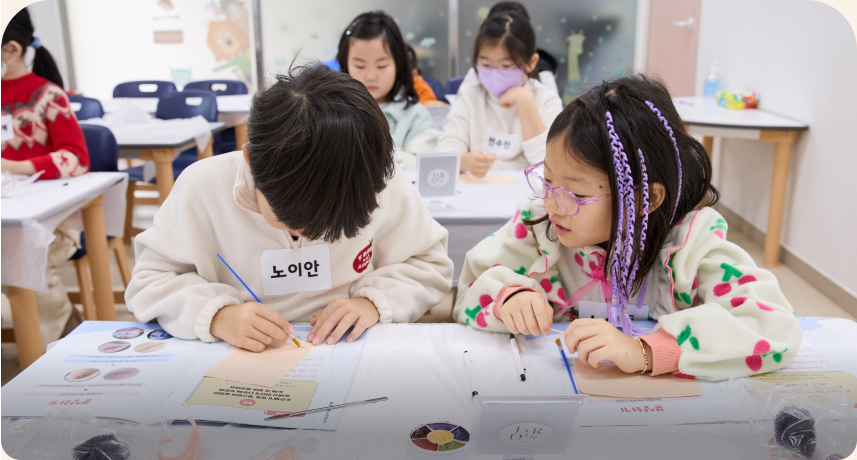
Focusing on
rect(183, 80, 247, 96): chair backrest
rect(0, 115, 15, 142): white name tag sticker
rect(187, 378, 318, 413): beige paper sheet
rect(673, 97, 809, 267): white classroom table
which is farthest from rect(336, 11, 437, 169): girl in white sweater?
rect(183, 80, 247, 96): chair backrest

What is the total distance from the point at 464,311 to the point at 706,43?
3.83 m

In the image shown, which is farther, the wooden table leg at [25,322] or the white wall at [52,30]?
the white wall at [52,30]

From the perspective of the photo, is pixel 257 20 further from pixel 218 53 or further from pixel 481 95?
pixel 481 95

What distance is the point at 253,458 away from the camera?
68 cm

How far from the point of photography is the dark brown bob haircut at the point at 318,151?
818mm

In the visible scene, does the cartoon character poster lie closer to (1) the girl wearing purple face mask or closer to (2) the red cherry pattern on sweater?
(1) the girl wearing purple face mask

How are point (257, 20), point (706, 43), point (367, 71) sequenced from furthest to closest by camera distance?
point (257, 20) → point (706, 43) → point (367, 71)

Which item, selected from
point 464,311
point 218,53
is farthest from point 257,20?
point 464,311

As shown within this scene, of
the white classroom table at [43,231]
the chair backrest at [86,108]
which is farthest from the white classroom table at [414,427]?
the chair backrest at [86,108]

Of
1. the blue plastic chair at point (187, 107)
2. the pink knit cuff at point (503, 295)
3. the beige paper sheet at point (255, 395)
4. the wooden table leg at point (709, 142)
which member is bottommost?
the wooden table leg at point (709, 142)

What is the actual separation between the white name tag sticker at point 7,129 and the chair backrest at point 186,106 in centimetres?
161

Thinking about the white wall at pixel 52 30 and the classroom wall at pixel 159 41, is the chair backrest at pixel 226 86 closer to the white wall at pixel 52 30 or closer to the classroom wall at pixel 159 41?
the classroom wall at pixel 159 41

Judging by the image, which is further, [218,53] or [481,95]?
[218,53]

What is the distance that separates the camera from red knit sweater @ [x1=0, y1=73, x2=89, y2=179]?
1.92 m
